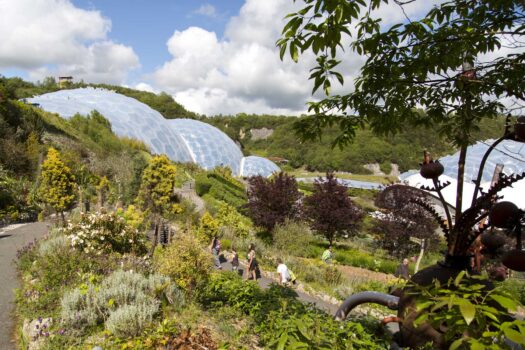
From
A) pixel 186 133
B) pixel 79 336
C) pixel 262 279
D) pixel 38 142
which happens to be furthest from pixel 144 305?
pixel 186 133

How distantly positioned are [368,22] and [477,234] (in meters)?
1.67

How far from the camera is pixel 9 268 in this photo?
7.57 m

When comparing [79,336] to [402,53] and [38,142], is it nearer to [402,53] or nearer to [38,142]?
[402,53]

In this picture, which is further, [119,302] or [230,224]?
Result: [230,224]

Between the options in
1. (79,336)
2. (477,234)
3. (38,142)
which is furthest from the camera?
(38,142)

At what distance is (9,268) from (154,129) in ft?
79.8

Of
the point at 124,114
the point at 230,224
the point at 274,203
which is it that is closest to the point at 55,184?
the point at 230,224

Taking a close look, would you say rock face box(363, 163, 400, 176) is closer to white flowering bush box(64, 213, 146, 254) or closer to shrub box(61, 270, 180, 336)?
white flowering bush box(64, 213, 146, 254)

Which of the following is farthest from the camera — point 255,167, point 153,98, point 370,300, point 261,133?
point 261,133

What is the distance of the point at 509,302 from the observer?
942mm

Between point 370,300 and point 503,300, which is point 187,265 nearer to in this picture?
point 370,300

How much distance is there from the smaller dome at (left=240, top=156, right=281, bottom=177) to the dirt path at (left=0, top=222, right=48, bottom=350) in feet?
82.9

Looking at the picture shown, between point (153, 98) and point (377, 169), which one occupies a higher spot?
point (153, 98)

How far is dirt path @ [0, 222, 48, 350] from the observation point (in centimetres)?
496
